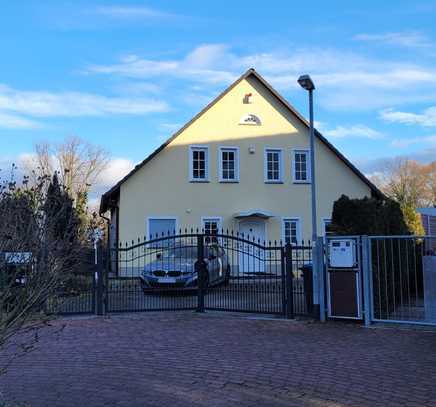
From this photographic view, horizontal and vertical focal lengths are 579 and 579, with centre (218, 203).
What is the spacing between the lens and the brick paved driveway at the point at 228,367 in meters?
6.23

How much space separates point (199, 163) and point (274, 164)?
3.53 meters

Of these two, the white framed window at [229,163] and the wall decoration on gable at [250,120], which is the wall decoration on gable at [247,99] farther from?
the white framed window at [229,163]

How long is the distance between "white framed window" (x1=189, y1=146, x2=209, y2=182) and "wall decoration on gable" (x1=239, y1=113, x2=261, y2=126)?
7.20ft

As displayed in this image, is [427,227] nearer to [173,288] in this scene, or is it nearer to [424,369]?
[173,288]

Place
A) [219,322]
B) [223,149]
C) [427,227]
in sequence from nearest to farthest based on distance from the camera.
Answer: [219,322] → [427,227] → [223,149]

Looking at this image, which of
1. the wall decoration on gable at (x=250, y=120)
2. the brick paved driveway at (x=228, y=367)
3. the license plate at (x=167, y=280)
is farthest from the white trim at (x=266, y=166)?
the brick paved driveway at (x=228, y=367)

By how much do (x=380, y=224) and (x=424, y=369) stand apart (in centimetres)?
593

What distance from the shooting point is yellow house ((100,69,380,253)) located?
2458 centimetres

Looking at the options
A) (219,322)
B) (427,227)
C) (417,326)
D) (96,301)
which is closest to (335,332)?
(417,326)

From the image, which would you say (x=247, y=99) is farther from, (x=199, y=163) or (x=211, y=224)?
(x=211, y=224)

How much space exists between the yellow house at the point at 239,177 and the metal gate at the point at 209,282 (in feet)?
34.0

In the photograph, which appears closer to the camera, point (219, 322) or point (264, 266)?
point (219, 322)

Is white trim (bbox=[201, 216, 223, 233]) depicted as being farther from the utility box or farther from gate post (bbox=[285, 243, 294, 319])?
the utility box

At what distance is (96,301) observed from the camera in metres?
12.9
